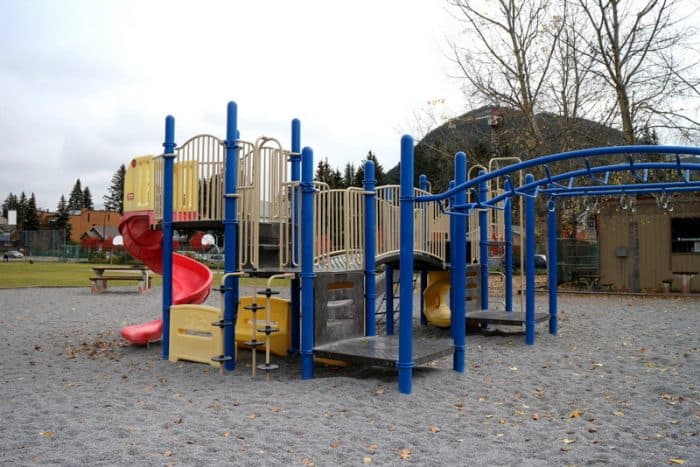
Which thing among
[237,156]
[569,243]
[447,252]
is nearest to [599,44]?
[569,243]

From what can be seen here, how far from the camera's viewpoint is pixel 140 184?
945cm

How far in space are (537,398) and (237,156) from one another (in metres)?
4.75

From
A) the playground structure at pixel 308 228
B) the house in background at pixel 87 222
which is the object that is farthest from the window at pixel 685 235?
the house in background at pixel 87 222

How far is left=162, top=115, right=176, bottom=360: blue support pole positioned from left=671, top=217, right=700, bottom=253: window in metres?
17.7

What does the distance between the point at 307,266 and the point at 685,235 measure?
17444 millimetres

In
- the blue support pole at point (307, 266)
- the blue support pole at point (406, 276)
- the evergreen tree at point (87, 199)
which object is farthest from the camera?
the evergreen tree at point (87, 199)

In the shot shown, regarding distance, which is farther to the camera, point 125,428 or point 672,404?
point 672,404

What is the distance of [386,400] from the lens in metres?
6.44

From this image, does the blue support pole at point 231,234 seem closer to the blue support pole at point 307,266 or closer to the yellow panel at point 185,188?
the yellow panel at point 185,188

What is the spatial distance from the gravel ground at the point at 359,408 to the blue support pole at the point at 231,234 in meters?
0.43

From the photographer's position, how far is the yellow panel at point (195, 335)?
8.09 metres

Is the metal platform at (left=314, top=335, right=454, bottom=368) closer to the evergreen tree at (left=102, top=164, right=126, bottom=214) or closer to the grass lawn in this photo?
the grass lawn

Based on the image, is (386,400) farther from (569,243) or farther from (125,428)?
(569,243)

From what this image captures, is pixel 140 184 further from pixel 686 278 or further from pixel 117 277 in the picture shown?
pixel 686 278
